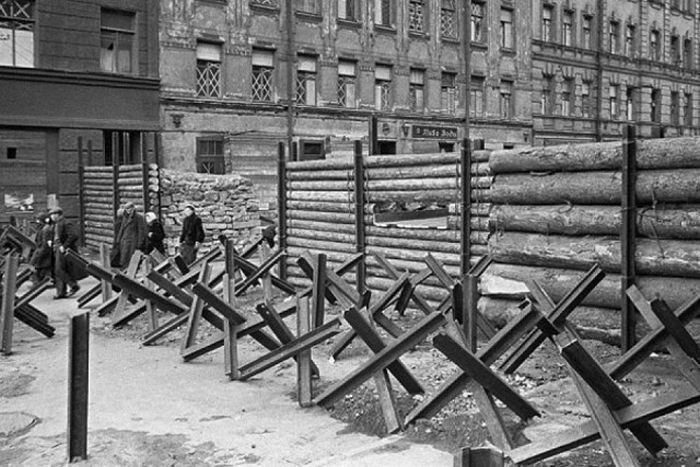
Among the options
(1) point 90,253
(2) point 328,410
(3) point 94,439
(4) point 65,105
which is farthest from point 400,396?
(4) point 65,105

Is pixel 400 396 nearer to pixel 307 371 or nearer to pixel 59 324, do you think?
pixel 307 371

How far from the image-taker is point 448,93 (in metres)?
34.3

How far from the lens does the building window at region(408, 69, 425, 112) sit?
32.7 metres

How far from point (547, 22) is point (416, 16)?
9.23 m

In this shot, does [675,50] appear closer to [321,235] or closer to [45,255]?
[321,235]

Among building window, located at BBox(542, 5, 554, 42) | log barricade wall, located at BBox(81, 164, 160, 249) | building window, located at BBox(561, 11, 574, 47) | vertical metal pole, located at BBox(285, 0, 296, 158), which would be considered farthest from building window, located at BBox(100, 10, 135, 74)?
building window, located at BBox(561, 11, 574, 47)

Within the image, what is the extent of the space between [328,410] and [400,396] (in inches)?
26.1

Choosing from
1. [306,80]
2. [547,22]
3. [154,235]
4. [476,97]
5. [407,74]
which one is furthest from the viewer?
[547,22]

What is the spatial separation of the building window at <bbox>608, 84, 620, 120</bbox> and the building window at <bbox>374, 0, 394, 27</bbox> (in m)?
15.9

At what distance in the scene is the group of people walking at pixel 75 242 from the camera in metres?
14.9

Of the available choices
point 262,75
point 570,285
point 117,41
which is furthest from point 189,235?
point 262,75

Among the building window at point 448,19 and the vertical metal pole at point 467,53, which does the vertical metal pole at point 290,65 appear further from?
the vertical metal pole at point 467,53

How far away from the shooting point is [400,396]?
22.7ft

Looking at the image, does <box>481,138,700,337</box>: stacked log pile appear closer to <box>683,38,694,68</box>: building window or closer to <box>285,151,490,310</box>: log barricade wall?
<box>285,151,490,310</box>: log barricade wall
